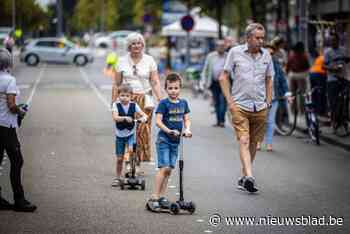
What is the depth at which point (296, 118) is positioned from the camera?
19.5 m

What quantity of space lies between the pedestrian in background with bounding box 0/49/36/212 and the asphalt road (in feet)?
0.73

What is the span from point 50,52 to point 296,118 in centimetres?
4008

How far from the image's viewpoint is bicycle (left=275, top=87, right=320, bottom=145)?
58.9 ft

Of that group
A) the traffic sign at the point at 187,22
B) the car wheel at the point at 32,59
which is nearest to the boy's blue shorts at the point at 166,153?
the traffic sign at the point at 187,22

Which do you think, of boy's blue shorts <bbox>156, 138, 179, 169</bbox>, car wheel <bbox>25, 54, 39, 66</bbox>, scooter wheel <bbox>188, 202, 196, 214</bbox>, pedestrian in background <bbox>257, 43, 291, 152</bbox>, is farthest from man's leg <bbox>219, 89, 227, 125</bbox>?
car wheel <bbox>25, 54, 39, 66</bbox>

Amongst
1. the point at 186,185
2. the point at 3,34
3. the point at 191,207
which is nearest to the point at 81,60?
the point at 3,34

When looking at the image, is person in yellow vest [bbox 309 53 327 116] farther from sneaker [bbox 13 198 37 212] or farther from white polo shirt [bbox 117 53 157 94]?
sneaker [bbox 13 198 37 212]

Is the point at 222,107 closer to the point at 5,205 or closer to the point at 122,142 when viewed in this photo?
the point at 122,142

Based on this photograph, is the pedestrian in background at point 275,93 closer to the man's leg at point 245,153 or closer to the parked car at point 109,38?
the man's leg at point 245,153

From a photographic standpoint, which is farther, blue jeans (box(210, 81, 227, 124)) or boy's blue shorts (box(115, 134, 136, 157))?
blue jeans (box(210, 81, 227, 124))

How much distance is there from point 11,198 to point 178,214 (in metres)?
1.97

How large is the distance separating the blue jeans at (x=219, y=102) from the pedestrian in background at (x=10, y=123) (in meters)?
11.3

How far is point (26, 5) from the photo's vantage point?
77125 millimetres

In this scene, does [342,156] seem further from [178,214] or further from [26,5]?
[26,5]
